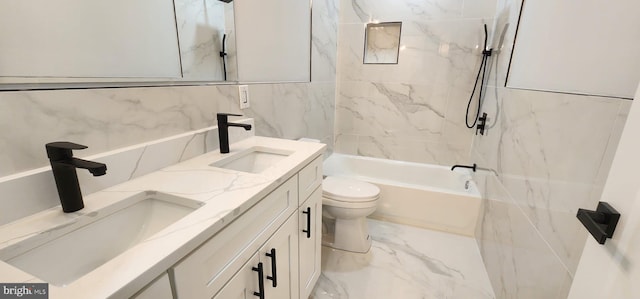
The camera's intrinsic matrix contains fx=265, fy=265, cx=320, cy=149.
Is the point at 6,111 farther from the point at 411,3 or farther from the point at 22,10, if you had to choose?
the point at 411,3

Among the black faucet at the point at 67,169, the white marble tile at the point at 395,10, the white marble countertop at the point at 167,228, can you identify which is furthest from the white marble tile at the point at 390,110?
the black faucet at the point at 67,169

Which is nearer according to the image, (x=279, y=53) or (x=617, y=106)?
(x=617, y=106)

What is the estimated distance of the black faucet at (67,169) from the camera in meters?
0.61

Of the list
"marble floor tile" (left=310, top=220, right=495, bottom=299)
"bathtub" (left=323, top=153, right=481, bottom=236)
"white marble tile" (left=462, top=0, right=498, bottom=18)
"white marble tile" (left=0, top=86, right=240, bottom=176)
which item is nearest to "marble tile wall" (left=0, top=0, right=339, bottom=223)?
"white marble tile" (left=0, top=86, right=240, bottom=176)

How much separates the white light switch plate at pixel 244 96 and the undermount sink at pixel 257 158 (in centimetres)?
24

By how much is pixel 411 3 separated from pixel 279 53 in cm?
145

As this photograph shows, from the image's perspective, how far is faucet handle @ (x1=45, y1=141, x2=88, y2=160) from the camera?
613mm

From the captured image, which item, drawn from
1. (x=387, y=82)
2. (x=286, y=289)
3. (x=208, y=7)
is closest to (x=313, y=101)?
(x=387, y=82)

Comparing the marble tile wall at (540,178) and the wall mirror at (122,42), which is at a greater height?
the wall mirror at (122,42)

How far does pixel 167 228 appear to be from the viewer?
0.60 meters

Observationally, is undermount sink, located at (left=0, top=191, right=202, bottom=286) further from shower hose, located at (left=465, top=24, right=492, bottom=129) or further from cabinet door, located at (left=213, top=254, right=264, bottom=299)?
shower hose, located at (left=465, top=24, right=492, bottom=129)

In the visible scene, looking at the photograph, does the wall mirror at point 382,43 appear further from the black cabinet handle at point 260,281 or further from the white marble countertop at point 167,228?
the black cabinet handle at point 260,281

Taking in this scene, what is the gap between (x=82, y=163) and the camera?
612 mm

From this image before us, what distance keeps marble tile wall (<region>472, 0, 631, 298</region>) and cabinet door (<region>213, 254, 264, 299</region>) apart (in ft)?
3.35
